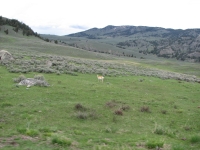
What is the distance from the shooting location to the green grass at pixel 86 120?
9969mm

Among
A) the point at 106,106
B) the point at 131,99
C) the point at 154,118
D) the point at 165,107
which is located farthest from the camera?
the point at 131,99

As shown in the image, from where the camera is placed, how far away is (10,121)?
11.9 m

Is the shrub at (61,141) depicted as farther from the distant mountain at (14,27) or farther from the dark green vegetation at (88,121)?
the distant mountain at (14,27)

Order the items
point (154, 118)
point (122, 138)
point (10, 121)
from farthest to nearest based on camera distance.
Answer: point (154, 118)
point (10, 121)
point (122, 138)

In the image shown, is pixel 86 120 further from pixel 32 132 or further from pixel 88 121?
pixel 32 132

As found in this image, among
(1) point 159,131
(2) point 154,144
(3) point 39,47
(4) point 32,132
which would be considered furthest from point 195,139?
(3) point 39,47

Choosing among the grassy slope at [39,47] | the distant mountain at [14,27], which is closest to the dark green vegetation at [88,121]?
the grassy slope at [39,47]

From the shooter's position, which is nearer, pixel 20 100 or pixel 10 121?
pixel 10 121

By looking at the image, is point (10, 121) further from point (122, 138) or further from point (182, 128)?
point (182, 128)

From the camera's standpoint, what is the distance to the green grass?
9.97m

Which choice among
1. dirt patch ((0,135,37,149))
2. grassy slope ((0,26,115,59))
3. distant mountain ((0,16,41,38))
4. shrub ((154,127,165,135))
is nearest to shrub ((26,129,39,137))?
dirt patch ((0,135,37,149))

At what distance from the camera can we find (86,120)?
1354 centimetres

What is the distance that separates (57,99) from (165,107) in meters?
9.39

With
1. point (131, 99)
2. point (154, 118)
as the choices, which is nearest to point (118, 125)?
point (154, 118)
